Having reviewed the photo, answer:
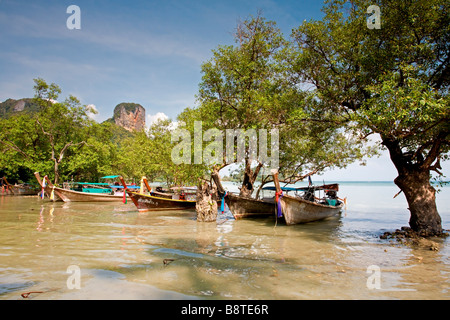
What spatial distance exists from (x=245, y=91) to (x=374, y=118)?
815 centimetres

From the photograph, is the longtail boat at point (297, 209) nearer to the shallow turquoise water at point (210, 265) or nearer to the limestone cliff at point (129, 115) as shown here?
the shallow turquoise water at point (210, 265)

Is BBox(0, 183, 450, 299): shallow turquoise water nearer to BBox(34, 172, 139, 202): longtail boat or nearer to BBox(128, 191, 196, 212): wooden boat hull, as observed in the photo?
BBox(128, 191, 196, 212): wooden boat hull

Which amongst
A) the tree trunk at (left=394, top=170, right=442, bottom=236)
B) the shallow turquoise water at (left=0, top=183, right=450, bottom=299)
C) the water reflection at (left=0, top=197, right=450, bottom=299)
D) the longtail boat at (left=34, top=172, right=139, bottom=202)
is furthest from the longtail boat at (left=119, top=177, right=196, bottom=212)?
the tree trunk at (left=394, top=170, right=442, bottom=236)

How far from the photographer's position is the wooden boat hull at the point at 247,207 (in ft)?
47.1

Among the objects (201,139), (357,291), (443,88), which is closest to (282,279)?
(357,291)

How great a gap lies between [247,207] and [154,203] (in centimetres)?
668

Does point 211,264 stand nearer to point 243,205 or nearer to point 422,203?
point 243,205

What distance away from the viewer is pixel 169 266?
578 cm

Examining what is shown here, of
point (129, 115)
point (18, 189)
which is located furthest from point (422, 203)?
point (129, 115)

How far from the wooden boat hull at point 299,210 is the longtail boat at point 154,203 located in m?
8.55

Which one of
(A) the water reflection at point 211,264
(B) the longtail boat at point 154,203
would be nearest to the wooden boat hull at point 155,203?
(B) the longtail boat at point 154,203

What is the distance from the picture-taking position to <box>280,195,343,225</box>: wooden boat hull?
12047mm

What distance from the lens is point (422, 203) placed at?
10094 mm

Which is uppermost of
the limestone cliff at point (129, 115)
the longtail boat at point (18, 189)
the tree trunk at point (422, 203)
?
the limestone cliff at point (129, 115)
